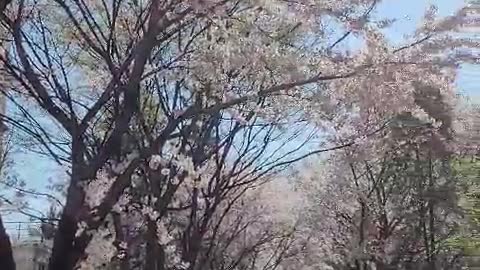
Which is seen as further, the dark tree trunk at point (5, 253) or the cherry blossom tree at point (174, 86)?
the cherry blossom tree at point (174, 86)

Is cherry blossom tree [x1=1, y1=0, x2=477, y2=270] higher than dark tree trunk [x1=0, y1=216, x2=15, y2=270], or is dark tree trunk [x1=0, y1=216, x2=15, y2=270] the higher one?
cherry blossom tree [x1=1, y1=0, x2=477, y2=270]

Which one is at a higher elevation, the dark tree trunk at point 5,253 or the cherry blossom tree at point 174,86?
the cherry blossom tree at point 174,86

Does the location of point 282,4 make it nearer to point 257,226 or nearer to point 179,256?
point 179,256

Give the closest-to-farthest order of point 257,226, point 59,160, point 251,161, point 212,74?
point 212,74 < point 59,160 < point 251,161 < point 257,226

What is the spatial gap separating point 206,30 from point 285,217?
690cm

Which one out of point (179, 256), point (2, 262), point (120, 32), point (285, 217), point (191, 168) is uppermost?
point (285, 217)

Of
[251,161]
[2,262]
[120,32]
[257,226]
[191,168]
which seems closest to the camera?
[2,262]

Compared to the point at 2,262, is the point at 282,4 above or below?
above

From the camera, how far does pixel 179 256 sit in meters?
7.72

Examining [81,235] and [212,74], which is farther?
[212,74]

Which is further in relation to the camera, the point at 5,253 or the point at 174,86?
the point at 174,86

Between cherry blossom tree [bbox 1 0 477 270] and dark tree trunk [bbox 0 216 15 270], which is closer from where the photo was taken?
dark tree trunk [bbox 0 216 15 270]

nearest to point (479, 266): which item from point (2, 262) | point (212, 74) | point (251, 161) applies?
point (212, 74)

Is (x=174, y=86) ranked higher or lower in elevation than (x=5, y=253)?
higher
